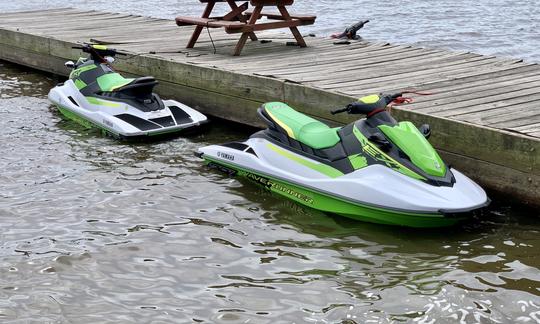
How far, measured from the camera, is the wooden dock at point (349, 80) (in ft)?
21.9

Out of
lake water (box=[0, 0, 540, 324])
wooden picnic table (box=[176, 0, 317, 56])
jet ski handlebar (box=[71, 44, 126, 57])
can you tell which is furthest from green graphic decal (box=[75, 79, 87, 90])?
wooden picnic table (box=[176, 0, 317, 56])

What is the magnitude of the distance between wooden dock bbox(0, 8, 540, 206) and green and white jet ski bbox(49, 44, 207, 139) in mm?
774

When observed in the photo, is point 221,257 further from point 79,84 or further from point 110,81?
A: point 79,84

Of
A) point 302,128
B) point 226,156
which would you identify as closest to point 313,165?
point 302,128

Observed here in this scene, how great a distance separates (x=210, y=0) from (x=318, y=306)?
748cm

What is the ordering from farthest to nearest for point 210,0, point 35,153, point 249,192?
point 210,0 → point 35,153 → point 249,192

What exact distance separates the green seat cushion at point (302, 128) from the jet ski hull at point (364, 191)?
178 mm

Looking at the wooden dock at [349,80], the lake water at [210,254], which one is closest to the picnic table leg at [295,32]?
the wooden dock at [349,80]

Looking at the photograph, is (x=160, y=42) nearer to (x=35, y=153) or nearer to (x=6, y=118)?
(x=6, y=118)

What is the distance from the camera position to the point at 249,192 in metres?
7.43

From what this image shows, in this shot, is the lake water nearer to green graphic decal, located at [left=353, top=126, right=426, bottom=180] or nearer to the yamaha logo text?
the yamaha logo text

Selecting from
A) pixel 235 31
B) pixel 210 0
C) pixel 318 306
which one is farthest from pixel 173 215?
pixel 210 0

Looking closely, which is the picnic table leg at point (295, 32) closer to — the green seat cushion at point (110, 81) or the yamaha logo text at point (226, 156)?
the green seat cushion at point (110, 81)

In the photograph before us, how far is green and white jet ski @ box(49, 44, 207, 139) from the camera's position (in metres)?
8.92
